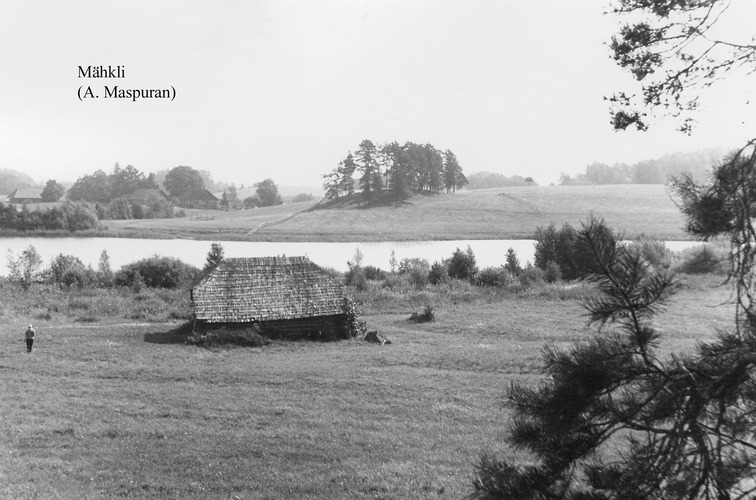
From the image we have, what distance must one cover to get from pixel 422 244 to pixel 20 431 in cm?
5426

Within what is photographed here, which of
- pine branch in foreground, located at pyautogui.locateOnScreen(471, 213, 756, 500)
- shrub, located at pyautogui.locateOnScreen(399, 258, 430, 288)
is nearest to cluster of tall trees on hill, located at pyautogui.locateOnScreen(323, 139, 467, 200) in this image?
shrub, located at pyautogui.locateOnScreen(399, 258, 430, 288)

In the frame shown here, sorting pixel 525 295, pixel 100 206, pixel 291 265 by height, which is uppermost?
pixel 100 206

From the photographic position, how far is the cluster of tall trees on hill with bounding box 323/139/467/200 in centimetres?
8094

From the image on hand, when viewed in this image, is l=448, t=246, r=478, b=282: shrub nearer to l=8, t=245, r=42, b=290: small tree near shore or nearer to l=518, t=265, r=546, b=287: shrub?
l=518, t=265, r=546, b=287: shrub

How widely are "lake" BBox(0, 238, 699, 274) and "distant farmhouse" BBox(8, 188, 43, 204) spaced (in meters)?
28.9

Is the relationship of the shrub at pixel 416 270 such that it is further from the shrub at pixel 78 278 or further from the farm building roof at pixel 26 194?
the farm building roof at pixel 26 194

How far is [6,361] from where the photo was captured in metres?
22.5

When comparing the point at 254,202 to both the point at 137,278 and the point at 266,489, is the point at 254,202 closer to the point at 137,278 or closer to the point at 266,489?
the point at 137,278

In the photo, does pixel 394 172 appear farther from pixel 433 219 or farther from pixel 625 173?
pixel 625 173

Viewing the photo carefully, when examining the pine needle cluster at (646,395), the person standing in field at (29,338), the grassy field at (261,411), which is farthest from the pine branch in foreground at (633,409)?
the person standing in field at (29,338)

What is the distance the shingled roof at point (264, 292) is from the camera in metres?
29.8

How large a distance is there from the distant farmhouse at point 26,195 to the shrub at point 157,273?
2136 inches

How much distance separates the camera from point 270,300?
3070 cm

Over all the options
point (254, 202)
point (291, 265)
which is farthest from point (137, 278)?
point (254, 202)
